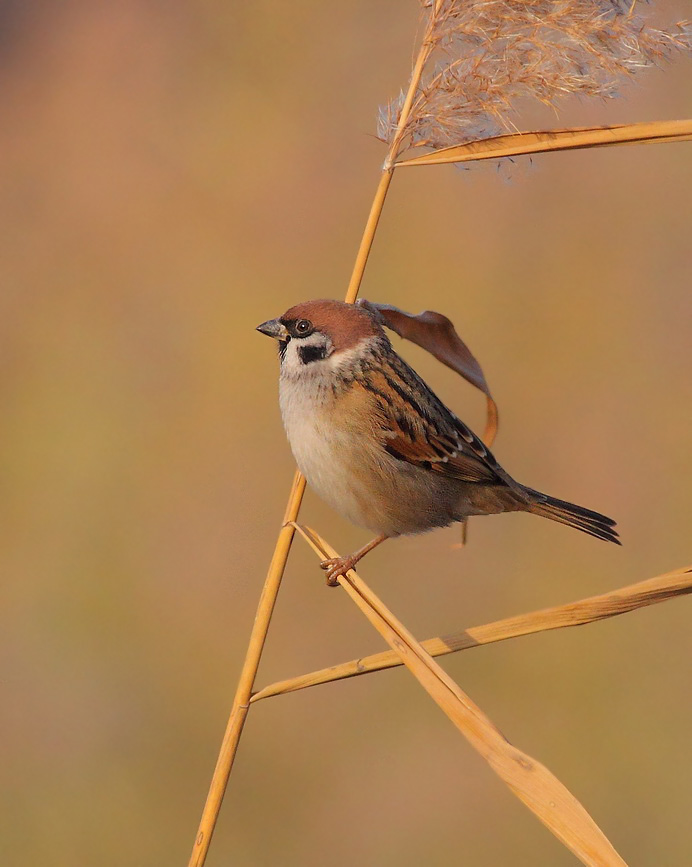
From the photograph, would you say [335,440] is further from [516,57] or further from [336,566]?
[516,57]

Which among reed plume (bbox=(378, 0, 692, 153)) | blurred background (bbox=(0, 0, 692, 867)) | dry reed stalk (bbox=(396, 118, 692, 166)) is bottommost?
blurred background (bbox=(0, 0, 692, 867))

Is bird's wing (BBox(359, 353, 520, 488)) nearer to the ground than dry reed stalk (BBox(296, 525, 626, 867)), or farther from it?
farther from it

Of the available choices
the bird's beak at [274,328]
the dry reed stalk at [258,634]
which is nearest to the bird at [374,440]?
the bird's beak at [274,328]

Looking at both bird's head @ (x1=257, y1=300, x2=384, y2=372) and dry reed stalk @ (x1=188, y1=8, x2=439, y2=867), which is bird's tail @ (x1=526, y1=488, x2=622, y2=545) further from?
dry reed stalk @ (x1=188, y1=8, x2=439, y2=867)

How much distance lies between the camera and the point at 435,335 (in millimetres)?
2055

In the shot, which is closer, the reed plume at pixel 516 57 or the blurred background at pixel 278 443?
the reed plume at pixel 516 57

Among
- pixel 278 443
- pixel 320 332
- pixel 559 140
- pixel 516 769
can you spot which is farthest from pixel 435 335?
pixel 278 443

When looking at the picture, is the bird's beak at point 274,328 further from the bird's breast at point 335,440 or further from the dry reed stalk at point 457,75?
the dry reed stalk at point 457,75

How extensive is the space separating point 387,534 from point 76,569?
95.3 inches

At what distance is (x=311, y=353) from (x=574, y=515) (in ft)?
2.44

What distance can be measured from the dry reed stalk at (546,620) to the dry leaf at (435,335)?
56 cm

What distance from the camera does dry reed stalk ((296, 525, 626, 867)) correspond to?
136cm

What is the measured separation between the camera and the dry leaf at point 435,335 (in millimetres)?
2025

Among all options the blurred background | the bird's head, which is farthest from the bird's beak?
the blurred background
